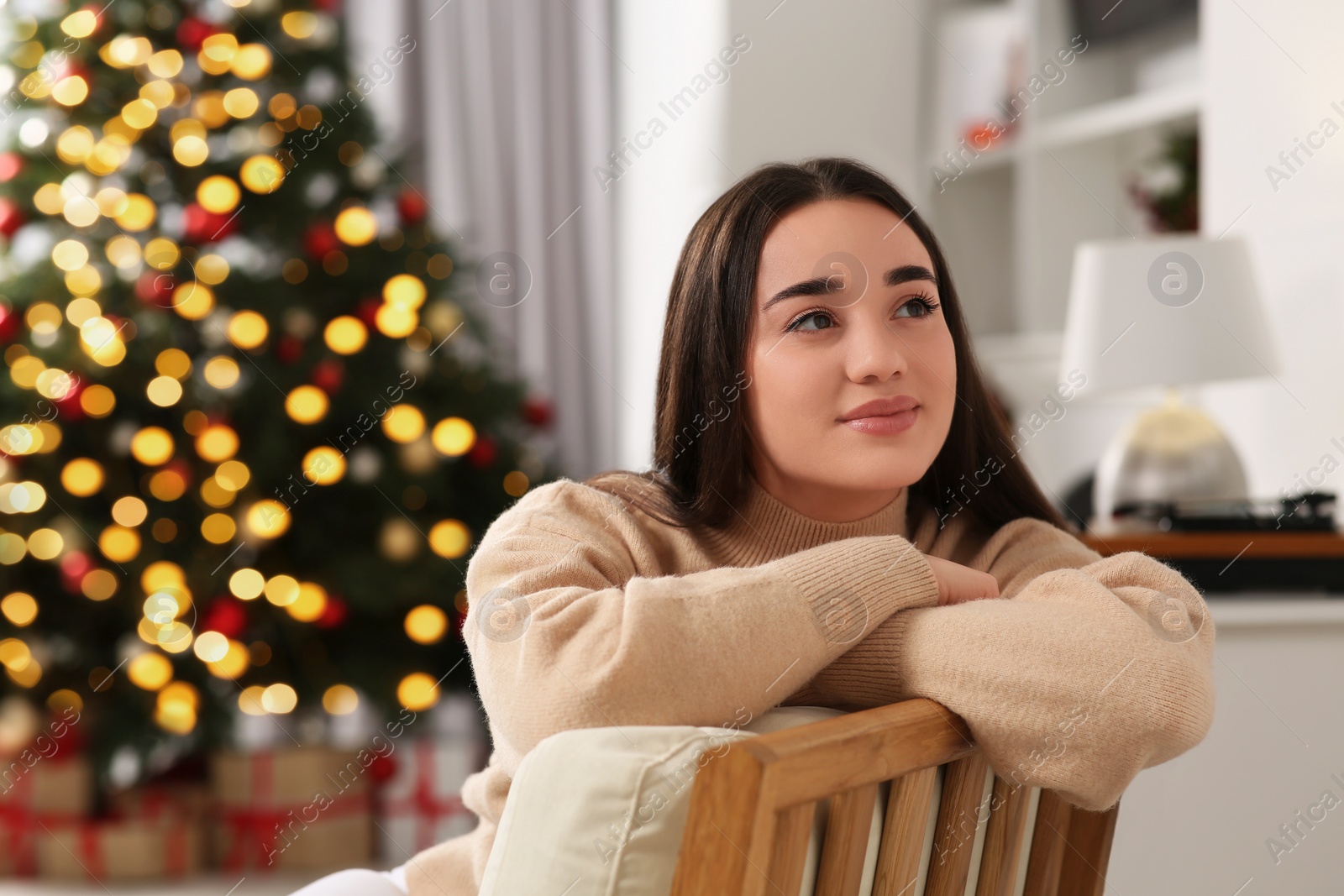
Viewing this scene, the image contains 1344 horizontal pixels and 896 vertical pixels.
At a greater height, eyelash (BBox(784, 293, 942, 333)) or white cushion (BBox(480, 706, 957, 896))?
eyelash (BBox(784, 293, 942, 333))

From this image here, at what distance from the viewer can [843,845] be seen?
26.3 inches

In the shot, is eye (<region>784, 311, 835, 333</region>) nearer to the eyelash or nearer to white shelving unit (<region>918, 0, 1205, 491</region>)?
the eyelash

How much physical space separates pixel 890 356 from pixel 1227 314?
1.17 m

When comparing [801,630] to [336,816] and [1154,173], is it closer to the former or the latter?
[336,816]

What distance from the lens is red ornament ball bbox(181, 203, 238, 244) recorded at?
241 centimetres

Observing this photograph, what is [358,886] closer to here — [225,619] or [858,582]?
[858,582]

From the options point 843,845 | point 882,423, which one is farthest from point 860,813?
point 882,423

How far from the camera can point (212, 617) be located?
93.6 inches

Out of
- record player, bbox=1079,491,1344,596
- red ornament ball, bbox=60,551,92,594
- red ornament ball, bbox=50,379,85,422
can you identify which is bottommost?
red ornament ball, bbox=60,551,92,594

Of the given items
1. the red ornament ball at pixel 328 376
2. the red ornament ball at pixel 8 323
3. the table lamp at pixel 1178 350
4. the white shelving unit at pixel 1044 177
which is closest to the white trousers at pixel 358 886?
the table lamp at pixel 1178 350

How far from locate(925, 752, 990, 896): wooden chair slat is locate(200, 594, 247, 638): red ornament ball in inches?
73.7

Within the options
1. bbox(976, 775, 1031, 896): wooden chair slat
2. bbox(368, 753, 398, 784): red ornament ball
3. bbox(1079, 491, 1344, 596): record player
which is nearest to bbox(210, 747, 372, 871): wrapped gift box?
bbox(368, 753, 398, 784): red ornament ball

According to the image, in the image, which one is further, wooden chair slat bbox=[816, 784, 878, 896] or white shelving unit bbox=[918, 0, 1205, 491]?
white shelving unit bbox=[918, 0, 1205, 491]

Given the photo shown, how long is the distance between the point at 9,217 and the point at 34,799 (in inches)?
46.3
